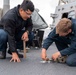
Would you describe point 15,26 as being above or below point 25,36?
above

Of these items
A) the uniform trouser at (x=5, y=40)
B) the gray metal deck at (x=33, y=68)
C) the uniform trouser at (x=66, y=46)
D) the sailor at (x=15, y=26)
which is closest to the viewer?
the gray metal deck at (x=33, y=68)

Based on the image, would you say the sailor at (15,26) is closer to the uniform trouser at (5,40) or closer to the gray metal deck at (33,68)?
the uniform trouser at (5,40)

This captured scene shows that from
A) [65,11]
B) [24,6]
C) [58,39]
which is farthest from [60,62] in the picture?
[65,11]

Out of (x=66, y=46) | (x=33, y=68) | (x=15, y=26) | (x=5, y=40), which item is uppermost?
(x=15, y=26)

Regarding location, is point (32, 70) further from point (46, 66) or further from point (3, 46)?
point (3, 46)

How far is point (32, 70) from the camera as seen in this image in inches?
156

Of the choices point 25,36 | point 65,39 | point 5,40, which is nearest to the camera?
point 65,39

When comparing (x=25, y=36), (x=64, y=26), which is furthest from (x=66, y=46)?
(x=64, y=26)

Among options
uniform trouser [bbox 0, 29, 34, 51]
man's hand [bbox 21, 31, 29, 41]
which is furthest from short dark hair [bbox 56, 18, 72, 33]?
uniform trouser [bbox 0, 29, 34, 51]

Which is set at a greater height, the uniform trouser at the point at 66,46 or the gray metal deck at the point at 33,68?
the uniform trouser at the point at 66,46

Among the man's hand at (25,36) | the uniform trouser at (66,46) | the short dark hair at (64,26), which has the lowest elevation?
the uniform trouser at (66,46)

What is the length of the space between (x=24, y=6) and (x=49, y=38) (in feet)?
2.03

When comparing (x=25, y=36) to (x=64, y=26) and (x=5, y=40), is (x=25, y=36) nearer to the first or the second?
(x=5, y=40)

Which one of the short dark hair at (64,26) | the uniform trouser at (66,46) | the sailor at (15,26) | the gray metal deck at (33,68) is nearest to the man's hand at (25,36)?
the sailor at (15,26)
